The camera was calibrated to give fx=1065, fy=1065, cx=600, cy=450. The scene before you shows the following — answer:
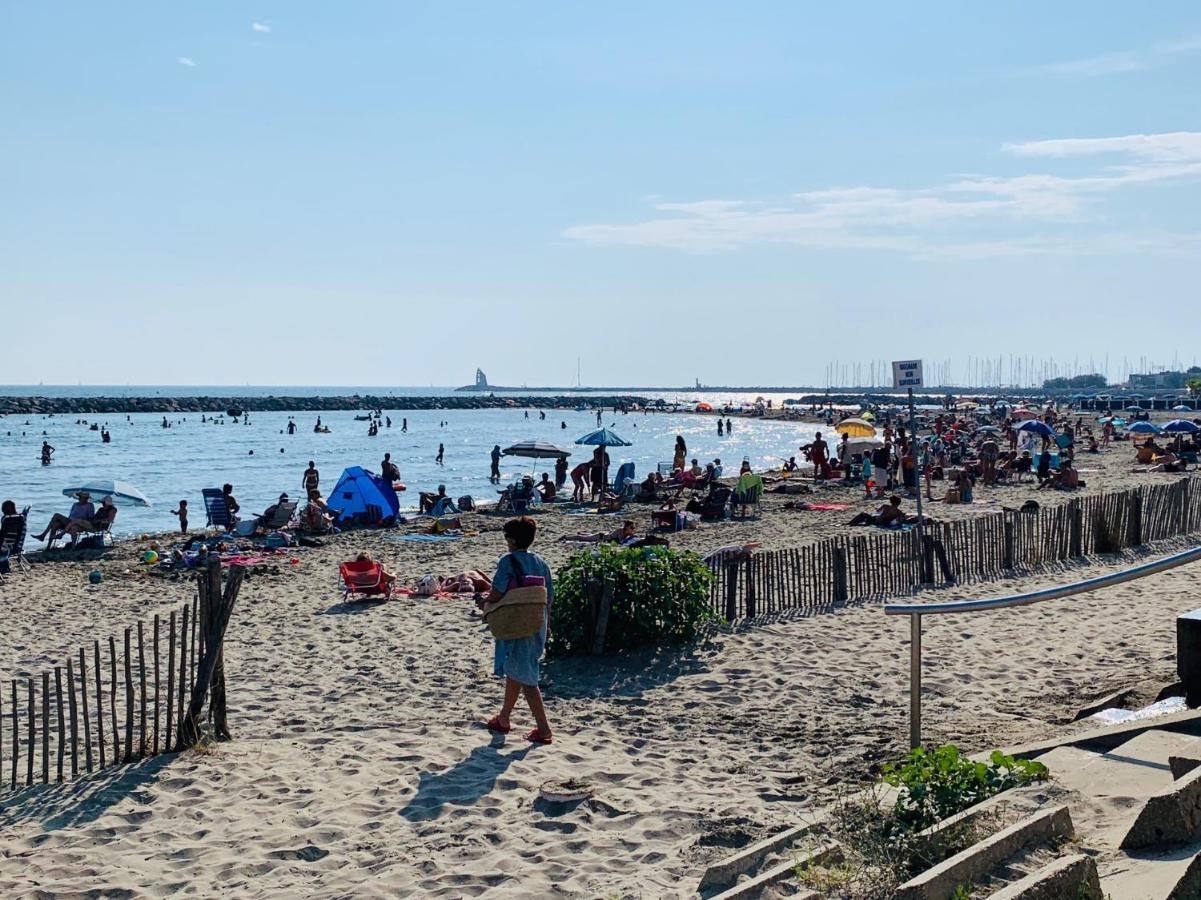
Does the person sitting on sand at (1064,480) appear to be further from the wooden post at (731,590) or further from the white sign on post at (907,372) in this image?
the wooden post at (731,590)

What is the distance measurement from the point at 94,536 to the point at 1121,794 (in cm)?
1795

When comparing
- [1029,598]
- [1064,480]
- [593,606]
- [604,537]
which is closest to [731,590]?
[593,606]

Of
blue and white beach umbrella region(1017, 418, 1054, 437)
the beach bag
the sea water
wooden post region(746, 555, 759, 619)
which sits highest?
blue and white beach umbrella region(1017, 418, 1054, 437)

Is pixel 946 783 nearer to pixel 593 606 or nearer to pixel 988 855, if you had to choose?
pixel 988 855

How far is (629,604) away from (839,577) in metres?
3.14

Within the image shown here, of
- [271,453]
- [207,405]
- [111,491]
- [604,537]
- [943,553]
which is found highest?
[207,405]

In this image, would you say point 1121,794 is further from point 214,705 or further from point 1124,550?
point 1124,550

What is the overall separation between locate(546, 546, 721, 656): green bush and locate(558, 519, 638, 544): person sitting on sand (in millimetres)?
7150

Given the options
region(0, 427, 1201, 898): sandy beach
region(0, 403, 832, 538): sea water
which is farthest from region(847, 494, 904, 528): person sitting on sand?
region(0, 403, 832, 538): sea water

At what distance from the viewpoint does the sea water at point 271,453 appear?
35250mm

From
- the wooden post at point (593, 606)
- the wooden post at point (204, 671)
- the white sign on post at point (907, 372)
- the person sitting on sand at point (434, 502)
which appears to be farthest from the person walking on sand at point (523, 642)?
the person sitting on sand at point (434, 502)

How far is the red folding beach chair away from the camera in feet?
40.6

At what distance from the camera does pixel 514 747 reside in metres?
6.41

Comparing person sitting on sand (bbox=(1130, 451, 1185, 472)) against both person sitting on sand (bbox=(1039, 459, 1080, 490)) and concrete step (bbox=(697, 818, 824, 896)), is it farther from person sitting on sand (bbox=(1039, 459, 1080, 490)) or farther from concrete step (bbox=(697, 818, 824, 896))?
concrete step (bbox=(697, 818, 824, 896))
